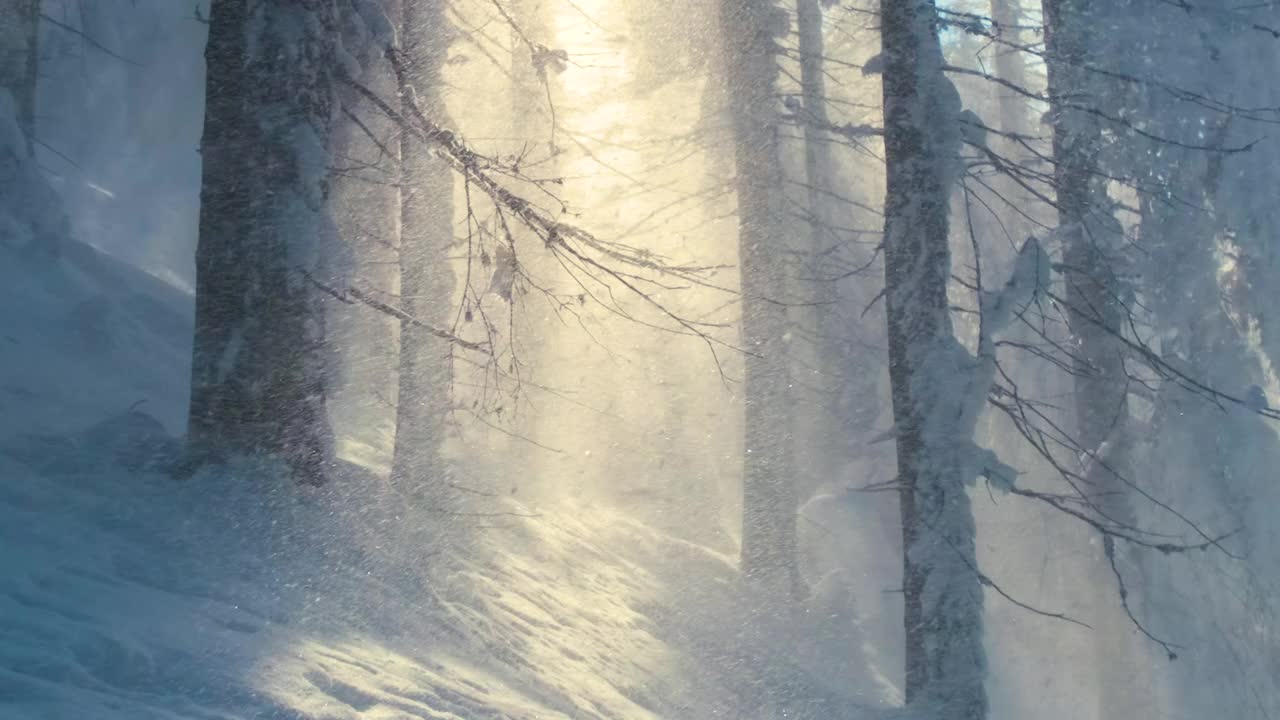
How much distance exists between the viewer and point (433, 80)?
9.21m

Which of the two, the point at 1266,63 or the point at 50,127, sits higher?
the point at 50,127

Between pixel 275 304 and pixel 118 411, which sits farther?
pixel 118 411

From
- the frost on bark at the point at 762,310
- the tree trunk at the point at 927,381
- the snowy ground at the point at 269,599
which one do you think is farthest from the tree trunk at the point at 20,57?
the tree trunk at the point at 927,381

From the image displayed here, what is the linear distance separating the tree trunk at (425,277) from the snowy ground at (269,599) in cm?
98

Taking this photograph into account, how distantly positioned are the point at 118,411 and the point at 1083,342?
8958 millimetres

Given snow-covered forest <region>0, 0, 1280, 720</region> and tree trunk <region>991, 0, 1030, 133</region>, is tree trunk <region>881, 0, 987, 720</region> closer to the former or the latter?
snow-covered forest <region>0, 0, 1280, 720</region>

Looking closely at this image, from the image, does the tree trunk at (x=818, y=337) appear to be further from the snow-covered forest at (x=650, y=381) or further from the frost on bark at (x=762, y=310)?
the frost on bark at (x=762, y=310)

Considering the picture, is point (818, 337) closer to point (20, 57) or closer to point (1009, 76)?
point (1009, 76)

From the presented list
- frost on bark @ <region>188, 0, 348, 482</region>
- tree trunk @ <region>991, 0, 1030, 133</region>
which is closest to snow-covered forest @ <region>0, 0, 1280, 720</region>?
frost on bark @ <region>188, 0, 348, 482</region>

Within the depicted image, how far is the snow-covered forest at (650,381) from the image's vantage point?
19.1 feet

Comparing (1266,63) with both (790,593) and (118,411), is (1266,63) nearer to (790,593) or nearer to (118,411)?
(790,593)

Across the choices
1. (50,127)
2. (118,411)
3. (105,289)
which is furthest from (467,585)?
(50,127)

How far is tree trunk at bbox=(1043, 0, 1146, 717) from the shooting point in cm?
881

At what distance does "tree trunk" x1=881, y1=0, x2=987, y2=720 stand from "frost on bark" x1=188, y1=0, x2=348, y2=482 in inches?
157
